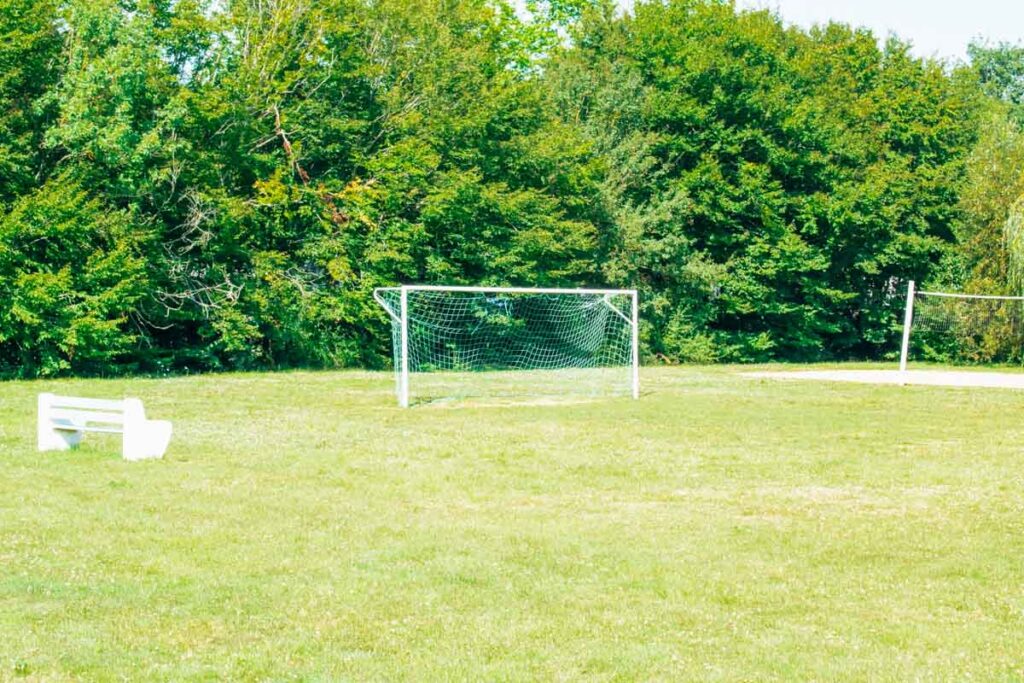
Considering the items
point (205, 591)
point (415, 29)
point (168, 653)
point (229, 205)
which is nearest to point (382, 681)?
point (168, 653)

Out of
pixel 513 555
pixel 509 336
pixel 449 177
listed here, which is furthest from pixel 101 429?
pixel 509 336

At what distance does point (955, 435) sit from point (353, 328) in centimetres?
2076

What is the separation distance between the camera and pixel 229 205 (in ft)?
105

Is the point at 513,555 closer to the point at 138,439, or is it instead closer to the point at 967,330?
the point at 138,439

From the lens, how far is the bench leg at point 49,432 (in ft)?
49.0

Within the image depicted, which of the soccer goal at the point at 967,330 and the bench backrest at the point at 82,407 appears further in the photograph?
the soccer goal at the point at 967,330

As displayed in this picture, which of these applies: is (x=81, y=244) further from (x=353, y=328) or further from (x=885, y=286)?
(x=885, y=286)

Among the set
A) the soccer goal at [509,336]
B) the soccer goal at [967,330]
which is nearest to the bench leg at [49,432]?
the soccer goal at [509,336]

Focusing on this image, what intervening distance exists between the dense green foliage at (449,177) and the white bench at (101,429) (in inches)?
528

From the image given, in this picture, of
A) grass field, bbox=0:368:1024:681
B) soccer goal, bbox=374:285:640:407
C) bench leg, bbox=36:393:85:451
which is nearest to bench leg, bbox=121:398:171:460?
grass field, bbox=0:368:1024:681

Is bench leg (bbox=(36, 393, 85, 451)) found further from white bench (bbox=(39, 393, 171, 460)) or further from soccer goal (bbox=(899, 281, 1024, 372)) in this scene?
soccer goal (bbox=(899, 281, 1024, 372))

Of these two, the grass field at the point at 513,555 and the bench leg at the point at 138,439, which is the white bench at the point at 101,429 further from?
the grass field at the point at 513,555

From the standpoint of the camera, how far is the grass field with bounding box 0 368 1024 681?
22.8 ft

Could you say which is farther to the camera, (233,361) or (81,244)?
(233,361)
